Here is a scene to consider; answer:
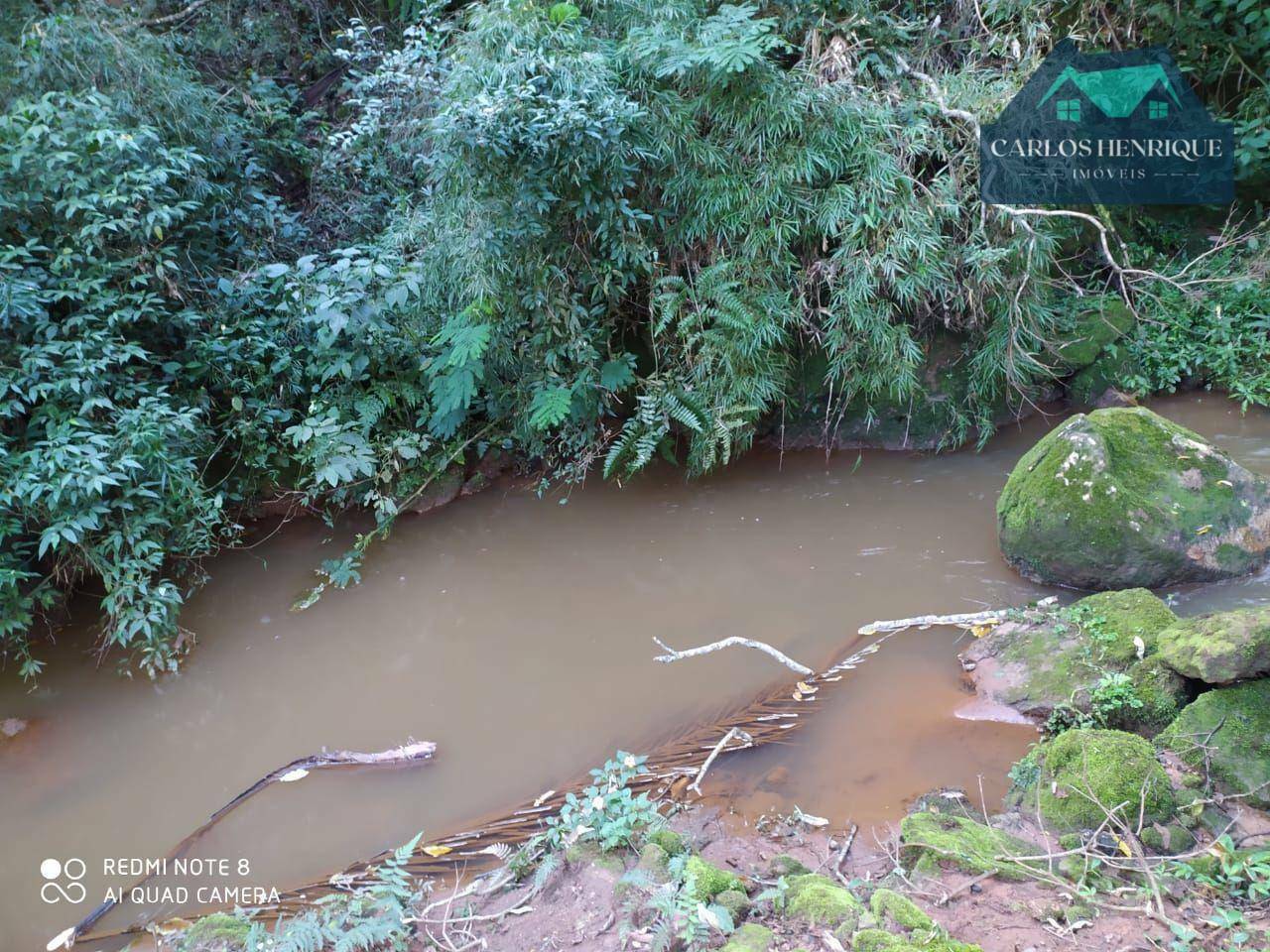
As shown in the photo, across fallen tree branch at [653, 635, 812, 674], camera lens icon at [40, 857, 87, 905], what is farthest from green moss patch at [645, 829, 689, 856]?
camera lens icon at [40, 857, 87, 905]

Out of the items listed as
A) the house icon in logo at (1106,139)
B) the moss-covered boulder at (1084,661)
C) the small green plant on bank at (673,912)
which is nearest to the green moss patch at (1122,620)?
the moss-covered boulder at (1084,661)

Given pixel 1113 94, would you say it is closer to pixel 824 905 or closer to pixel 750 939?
pixel 824 905

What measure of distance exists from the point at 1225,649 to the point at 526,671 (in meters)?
2.90

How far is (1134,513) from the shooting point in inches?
161

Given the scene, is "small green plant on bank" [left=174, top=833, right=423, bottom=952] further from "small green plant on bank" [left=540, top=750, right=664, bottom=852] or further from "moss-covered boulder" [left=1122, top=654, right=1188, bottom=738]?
"moss-covered boulder" [left=1122, top=654, right=1188, bottom=738]

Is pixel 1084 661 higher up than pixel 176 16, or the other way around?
pixel 176 16

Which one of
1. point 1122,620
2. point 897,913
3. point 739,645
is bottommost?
point 739,645

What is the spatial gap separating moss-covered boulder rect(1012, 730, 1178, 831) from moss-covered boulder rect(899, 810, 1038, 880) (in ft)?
0.64

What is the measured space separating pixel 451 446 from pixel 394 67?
2.71 metres

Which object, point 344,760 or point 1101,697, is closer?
point 1101,697

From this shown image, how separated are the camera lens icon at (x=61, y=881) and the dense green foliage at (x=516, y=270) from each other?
3.60 feet

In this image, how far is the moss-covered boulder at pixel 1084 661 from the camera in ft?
10.4

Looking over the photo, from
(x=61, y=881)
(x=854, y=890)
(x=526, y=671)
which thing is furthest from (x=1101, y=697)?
(x=61, y=881)

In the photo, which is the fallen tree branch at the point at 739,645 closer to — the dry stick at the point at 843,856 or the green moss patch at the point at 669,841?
the dry stick at the point at 843,856
